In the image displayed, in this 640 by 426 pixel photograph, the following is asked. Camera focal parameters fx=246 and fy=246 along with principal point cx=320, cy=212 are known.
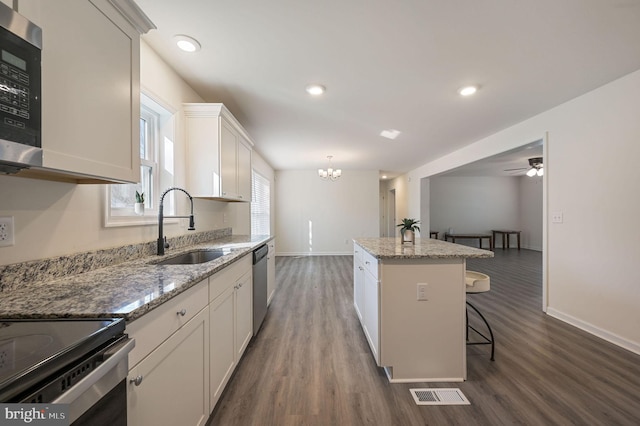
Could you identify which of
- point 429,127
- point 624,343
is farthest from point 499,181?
point 624,343

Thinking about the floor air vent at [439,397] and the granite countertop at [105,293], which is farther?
the floor air vent at [439,397]

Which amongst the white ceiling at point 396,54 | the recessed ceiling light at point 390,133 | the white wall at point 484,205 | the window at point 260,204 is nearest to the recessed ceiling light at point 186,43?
the white ceiling at point 396,54

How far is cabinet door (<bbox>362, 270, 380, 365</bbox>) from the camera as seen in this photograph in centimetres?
189

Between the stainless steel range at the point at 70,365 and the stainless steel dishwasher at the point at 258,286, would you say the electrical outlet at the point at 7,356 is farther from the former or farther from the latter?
the stainless steel dishwasher at the point at 258,286

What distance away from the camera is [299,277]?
4727 millimetres

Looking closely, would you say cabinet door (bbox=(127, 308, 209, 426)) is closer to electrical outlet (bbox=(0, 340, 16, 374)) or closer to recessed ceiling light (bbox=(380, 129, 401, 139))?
electrical outlet (bbox=(0, 340, 16, 374))

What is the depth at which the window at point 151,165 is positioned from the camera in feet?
5.79

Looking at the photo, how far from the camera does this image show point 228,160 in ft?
8.45

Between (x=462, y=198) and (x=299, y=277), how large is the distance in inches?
258

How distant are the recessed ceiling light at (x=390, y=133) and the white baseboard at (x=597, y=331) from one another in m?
2.99

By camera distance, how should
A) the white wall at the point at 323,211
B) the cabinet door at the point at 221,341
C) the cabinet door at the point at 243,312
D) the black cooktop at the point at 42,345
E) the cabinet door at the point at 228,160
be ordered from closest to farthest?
the black cooktop at the point at 42,345
the cabinet door at the point at 221,341
the cabinet door at the point at 243,312
the cabinet door at the point at 228,160
the white wall at the point at 323,211

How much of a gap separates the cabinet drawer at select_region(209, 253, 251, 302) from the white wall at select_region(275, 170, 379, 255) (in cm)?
499

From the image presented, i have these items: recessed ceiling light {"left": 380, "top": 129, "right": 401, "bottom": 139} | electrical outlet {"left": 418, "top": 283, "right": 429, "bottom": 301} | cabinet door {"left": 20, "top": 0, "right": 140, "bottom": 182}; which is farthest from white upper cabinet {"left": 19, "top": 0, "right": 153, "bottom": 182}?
recessed ceiling light {"left": 380, "top": 129, "right": 401, "bottom": 139}

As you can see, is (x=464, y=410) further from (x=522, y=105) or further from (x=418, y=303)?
(x=522, y=105)
